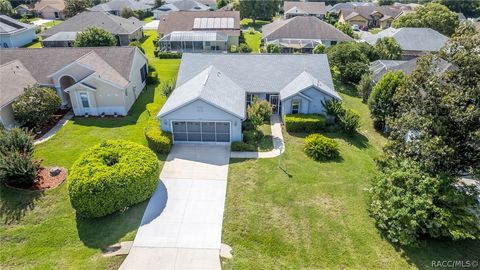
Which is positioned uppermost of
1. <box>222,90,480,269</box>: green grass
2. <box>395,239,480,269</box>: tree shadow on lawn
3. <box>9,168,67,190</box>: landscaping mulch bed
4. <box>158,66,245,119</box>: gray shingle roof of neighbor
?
<box>158,66,245,119</box>: gray shingle roof of neighbor

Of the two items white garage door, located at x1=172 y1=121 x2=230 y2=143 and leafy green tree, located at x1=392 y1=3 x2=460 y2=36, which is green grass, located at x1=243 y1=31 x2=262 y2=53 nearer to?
leafy green tree, located at x1=392 y1=3 x2=460 y2=36

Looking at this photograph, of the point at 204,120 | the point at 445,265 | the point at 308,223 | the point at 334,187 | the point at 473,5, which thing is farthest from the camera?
the point at 473,5

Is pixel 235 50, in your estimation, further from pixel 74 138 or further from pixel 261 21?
pixel 261 21

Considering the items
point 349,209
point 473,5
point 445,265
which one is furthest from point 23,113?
point 473,5

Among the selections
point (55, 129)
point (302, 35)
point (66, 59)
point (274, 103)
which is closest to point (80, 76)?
point (66, 59)

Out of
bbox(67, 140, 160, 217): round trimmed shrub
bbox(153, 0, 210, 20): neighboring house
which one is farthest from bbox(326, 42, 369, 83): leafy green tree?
bbox(153, 0, 210, 20): neighboring house

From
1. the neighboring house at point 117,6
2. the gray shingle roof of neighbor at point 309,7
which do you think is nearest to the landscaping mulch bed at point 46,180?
the neighboring house at point 117,6
